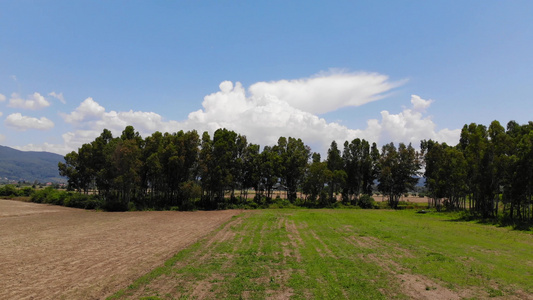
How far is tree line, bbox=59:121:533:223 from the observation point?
50.0m

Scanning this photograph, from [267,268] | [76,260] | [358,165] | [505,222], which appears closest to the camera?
[267,268]

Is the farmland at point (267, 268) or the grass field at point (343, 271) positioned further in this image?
the farmland at point (267, 268)

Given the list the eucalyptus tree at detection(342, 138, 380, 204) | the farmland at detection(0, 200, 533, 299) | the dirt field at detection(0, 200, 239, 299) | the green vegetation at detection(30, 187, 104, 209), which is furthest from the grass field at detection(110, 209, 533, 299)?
the eucalyptus tree at detection(342, 138, 380, 204)

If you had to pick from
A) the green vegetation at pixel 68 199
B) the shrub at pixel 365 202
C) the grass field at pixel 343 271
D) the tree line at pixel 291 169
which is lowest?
the green vegetation at pixel 68 199

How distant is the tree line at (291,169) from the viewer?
49969 millimetres

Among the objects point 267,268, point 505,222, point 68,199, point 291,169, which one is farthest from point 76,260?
point 291,169

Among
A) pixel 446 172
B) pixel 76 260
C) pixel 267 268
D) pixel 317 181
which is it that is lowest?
pixel 76 260

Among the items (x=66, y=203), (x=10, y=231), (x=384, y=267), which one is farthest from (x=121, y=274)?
(x=66, y=203)

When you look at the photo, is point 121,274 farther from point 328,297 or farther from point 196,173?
point 196,173

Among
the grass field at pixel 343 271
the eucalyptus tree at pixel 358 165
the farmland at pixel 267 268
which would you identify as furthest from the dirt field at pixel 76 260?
A: the eucalyptus tree at pixel 358 165

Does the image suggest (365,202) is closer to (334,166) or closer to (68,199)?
(334,166)

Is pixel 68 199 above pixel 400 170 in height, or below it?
below

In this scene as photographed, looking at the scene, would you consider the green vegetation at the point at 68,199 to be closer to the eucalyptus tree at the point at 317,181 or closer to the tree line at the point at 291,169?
the tree line at the point at 291,169

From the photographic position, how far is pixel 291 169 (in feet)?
309
